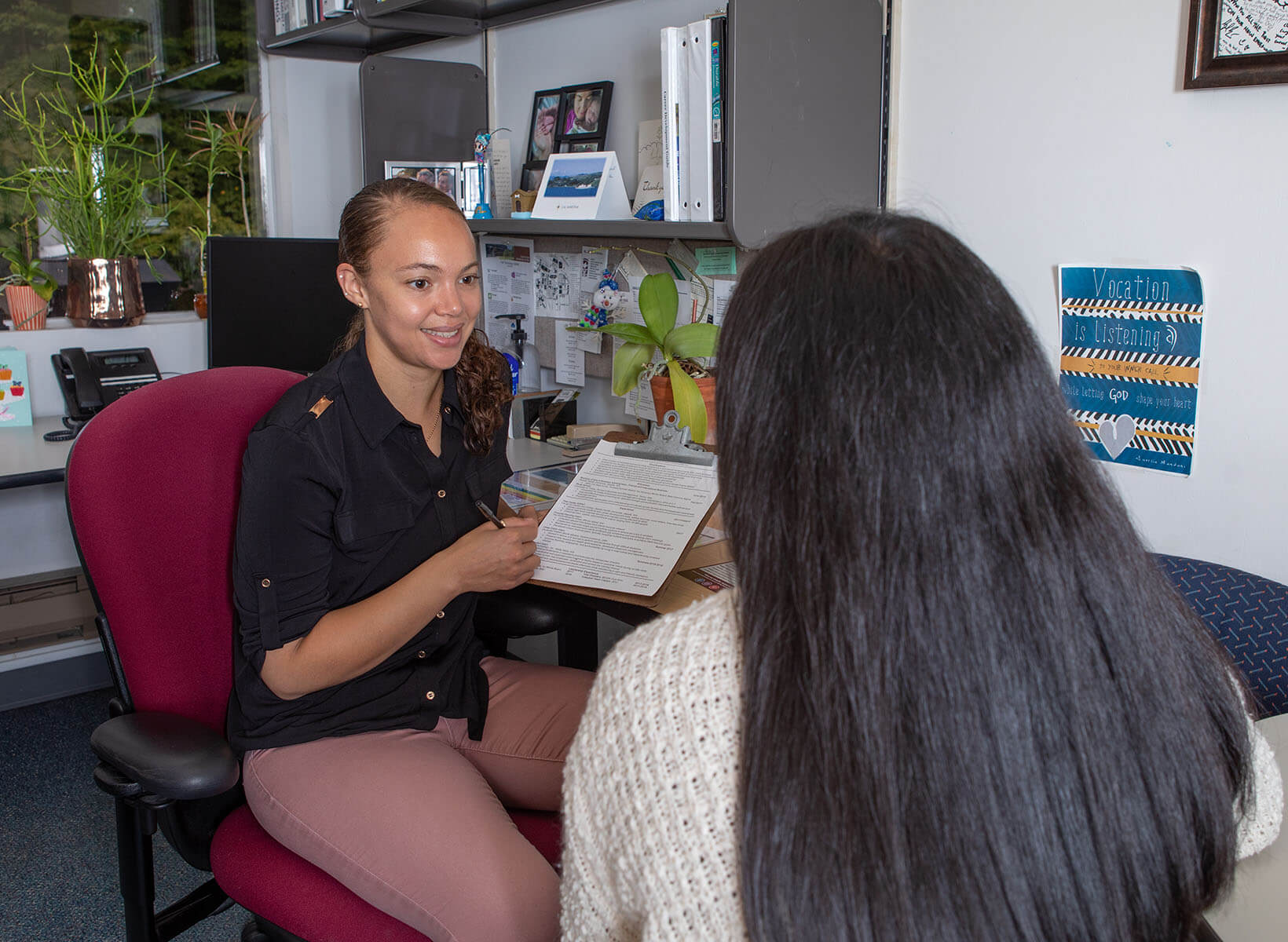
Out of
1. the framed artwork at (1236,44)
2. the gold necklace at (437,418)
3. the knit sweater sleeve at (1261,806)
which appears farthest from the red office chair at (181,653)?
the framed artwork at (1236,44)

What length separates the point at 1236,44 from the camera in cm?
125

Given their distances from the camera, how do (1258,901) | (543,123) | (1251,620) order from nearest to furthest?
1. (1258,901)
2. (1251,620)
3. (543,123)

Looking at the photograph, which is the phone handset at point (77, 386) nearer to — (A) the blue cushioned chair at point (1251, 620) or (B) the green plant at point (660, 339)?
(B) the green plant at point (660, 339)

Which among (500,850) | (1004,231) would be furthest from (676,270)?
(500,850)

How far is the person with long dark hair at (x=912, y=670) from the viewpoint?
545 millimetres

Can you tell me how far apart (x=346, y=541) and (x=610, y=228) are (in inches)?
33.4

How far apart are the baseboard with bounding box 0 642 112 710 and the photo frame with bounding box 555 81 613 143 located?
1717mm

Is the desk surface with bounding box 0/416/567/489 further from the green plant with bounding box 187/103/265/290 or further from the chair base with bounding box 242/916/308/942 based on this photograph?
the chair base with bounding box 242/916/308/942

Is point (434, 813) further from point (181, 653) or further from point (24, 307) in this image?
point (24, 307)

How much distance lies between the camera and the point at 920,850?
21.4 inches

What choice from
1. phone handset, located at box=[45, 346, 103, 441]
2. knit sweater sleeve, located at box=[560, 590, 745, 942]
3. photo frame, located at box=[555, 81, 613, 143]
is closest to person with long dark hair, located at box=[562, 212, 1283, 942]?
knit sweater sleeve, located at box=[560, 590, 745, 942]

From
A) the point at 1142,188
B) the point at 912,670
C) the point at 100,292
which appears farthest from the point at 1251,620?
the point at 100,292

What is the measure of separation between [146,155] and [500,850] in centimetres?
263

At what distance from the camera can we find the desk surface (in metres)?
1.92
